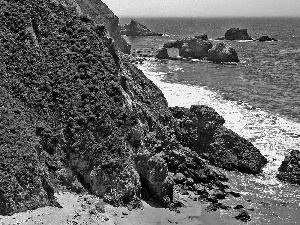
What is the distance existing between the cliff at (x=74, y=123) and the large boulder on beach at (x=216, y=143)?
2.49 meters

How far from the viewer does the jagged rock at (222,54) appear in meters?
81.0

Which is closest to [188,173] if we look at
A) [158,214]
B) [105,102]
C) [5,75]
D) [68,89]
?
[158,214]

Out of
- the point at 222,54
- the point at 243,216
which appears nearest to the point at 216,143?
the point at 243,216

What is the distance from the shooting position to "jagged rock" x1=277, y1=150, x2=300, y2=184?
2644 centimetres

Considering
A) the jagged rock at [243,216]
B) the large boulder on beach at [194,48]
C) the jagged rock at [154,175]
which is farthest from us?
the large boulder on beach at [194,48]

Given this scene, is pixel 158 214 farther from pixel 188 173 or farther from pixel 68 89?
pixel 68 89

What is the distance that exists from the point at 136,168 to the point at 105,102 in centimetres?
391

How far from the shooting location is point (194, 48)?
8975 cm

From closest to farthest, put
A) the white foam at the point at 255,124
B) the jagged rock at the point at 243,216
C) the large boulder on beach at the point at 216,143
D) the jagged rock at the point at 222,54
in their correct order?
the jagged rock at the point at 243,216
the large boulder on beach at the point at 216,143
the white foam at the point at 255,124
the jagged rock at the point at 222,54

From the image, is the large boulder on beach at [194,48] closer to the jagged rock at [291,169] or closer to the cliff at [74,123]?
the jagged rock at [291,169]

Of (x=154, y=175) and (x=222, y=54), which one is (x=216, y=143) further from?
(x=222, y=54)

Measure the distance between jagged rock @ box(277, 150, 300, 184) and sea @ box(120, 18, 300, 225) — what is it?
1.72ft

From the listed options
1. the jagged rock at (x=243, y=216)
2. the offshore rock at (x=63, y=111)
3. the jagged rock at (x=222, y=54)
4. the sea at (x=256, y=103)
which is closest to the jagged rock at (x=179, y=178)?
the offshore rock at (x=63, y=111)

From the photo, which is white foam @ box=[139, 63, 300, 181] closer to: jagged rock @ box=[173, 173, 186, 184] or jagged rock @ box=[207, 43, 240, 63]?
jagged rock @ box=[173, 173, 186, 184]
